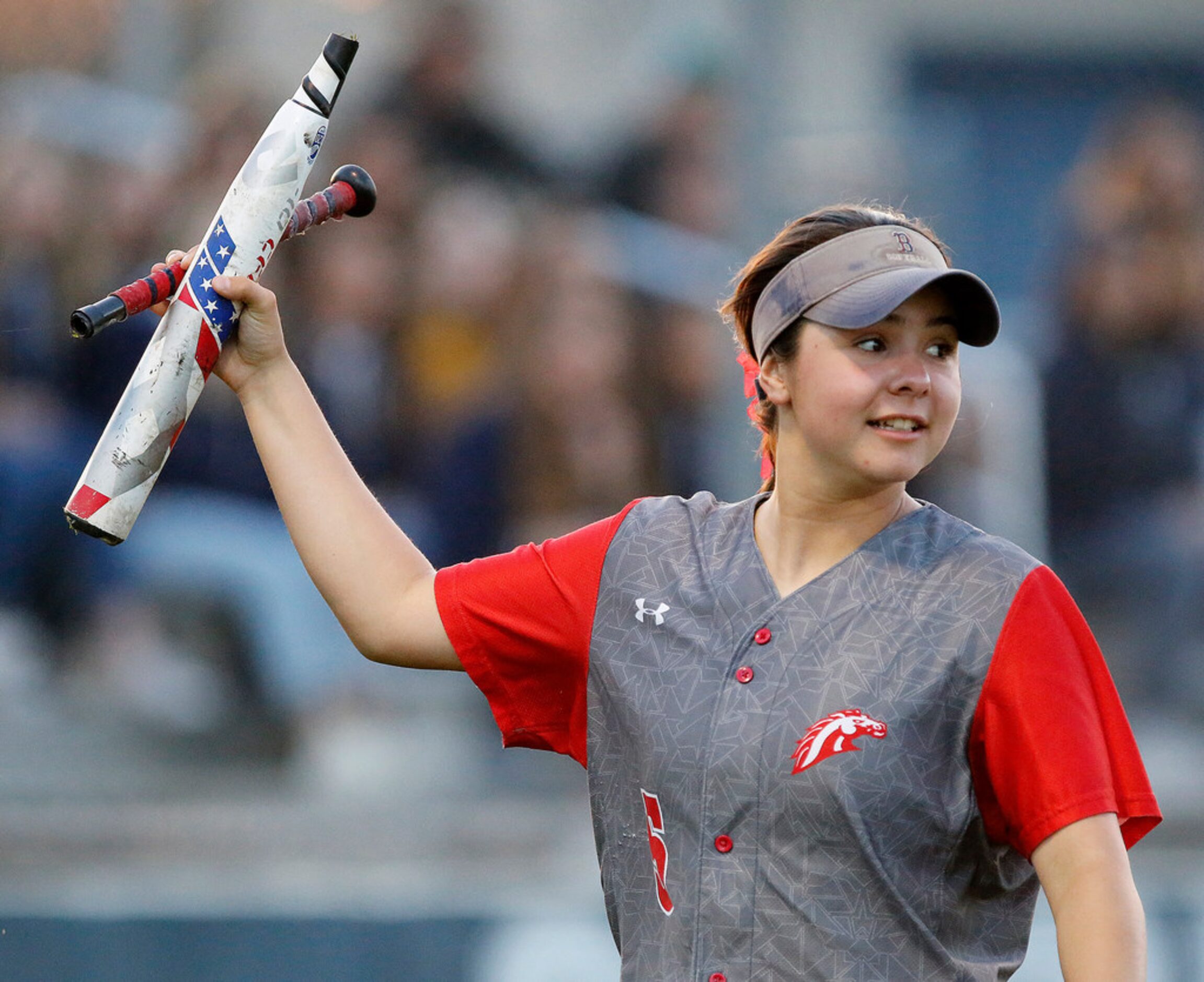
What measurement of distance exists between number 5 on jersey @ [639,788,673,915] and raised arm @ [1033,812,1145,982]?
49 cm

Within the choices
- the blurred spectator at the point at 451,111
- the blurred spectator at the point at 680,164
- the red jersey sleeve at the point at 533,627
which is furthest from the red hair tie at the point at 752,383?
the blurred spectator at the point at 451,111

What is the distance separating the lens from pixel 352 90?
5.81 metres

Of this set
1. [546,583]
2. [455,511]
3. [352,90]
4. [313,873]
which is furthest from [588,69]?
[546,583]

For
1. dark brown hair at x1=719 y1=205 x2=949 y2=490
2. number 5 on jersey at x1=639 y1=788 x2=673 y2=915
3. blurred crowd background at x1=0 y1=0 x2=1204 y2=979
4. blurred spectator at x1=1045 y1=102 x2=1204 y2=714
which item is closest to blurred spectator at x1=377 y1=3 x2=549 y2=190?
blurred crowd background at x1=0 y1=0 x2=1204 y2=979

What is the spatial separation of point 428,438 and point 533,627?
9.21ft

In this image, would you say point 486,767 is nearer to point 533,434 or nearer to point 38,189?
point 533,434

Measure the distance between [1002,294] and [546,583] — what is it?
643cm

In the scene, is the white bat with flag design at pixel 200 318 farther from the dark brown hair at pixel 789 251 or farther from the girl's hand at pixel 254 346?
the dark brown hair at pixel 789 251

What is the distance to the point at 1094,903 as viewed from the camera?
195cm

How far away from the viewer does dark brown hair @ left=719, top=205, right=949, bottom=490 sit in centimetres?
227

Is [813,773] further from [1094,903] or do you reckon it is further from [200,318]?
[200,318]

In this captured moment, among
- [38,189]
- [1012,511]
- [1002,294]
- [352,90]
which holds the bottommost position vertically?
[1012,511]

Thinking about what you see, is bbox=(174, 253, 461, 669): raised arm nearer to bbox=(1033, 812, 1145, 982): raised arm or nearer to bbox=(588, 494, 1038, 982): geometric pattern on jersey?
bbox=(588, 494, 1038, 982): geometric pattern on jersey

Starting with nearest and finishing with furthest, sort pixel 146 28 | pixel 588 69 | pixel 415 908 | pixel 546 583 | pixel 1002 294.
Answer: pixel 546 583, pixel 415 908, pixel 146 28, pixel 588 69, pixel 1002 294
